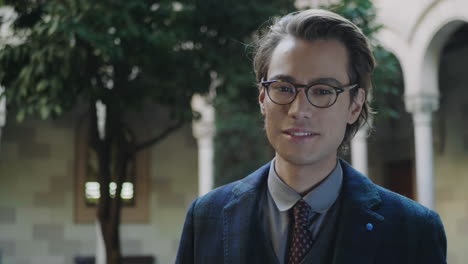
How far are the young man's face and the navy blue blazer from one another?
0.48 feet

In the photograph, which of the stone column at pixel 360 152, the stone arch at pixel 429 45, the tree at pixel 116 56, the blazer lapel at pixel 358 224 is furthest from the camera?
the stone column at pixel 360 152

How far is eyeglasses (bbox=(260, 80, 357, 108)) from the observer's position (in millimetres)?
1341

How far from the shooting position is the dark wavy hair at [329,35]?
139cm

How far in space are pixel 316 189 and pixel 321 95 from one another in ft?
0.72

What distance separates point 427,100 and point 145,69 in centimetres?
591

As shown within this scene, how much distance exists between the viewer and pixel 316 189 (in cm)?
141

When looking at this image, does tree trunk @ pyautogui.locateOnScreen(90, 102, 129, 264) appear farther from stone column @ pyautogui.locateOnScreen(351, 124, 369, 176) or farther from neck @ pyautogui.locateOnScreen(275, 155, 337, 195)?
stone column @ pyautogui.locateOnScreen(351, 124, 369, 176)

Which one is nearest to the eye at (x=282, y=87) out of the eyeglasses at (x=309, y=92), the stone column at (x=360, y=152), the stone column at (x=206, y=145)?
the eyeglasses at (x=309, y=92)

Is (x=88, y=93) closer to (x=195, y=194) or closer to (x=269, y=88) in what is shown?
(x=269, y=88)

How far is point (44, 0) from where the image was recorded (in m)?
5.44

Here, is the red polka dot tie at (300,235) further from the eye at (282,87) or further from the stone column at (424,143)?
the stone column at (424,143)

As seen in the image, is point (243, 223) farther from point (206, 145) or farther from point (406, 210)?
point (206, 145)

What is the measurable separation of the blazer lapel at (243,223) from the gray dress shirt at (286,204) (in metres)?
0.04

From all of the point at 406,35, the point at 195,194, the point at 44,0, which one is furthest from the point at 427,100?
the point at 44,0
